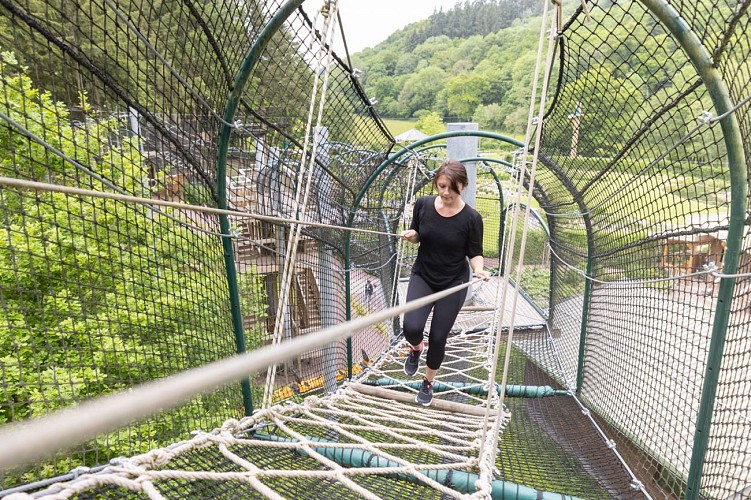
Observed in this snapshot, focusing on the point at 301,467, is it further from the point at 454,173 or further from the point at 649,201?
the point at 649,201

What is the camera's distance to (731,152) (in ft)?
4.38

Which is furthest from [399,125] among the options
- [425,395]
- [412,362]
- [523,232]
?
[523,232]

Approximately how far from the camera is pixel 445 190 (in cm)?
180

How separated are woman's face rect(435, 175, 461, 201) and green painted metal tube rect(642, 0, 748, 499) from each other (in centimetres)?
85

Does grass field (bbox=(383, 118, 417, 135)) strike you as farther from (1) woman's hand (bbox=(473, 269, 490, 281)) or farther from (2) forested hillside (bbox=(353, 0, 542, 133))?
(1) woman's hand (bbox=(473, 269, 490, 281))

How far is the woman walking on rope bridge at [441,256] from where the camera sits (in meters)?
1.91

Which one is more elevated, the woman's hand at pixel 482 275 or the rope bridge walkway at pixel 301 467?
the woman's hand at pixel 482 275

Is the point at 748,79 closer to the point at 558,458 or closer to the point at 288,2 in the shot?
the point at 288,2

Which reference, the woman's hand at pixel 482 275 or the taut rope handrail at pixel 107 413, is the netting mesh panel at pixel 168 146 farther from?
the woman's hand at pixel 482 275

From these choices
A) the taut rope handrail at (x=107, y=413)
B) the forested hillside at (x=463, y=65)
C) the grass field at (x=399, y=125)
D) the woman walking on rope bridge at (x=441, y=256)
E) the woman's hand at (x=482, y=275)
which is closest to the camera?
the taut rope handrail at (x=107, y=413)

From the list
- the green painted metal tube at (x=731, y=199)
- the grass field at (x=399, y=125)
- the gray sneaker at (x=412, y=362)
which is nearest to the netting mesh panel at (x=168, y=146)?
the gray sneaker at (x=412, y=362)

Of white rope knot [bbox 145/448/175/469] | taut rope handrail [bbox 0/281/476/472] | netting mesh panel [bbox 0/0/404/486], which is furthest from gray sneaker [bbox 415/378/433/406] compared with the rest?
taut rope handrail [bbox 0/281/476/472]

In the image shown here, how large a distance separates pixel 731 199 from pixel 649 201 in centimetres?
56

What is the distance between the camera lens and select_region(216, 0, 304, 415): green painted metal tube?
1.47 m
